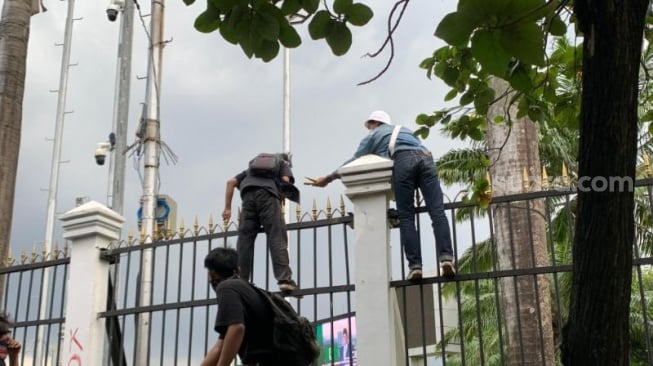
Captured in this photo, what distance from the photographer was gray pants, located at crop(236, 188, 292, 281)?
250 inches

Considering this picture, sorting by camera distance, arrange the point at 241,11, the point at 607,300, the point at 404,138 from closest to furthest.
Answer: the point at 607,300 < the point at 241,11 < the point at 404,138

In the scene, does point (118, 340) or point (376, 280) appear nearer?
point (376, 280)

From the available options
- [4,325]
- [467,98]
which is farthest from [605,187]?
[4,325]

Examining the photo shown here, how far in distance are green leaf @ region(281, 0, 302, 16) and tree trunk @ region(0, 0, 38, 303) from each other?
648 cm

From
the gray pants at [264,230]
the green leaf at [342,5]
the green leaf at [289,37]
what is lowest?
the gray pants at [264,230]

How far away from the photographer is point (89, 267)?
7145 mm

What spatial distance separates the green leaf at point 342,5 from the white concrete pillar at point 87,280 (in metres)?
4.55

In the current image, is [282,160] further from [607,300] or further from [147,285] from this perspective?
[607,300]

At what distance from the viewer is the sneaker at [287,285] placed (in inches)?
245

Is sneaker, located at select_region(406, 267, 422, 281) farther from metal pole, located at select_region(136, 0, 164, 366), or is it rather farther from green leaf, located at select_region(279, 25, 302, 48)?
metal pole, located at select_region(136, 0, 164, 366)

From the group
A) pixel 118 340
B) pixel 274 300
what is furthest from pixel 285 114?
pixel 274 300

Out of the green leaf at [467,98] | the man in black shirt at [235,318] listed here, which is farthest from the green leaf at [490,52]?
the green leaf at [467,98]

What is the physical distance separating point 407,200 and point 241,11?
10.7 ft

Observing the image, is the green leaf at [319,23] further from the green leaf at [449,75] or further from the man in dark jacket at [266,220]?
the man in dark jacket at [266,220]
